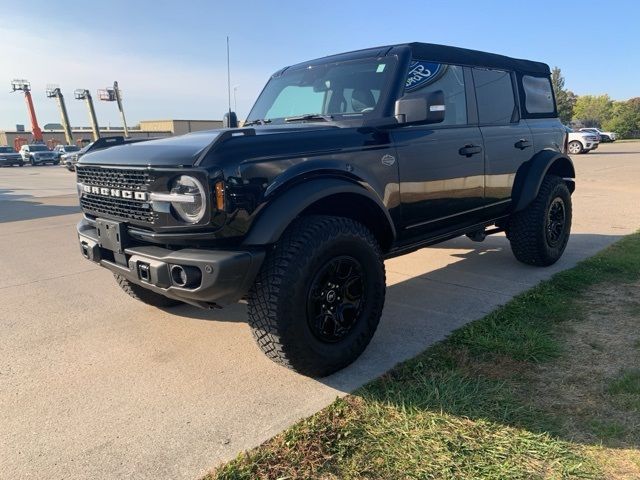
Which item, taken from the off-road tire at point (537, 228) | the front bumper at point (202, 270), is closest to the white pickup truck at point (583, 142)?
the off-road tire at point (537, 228)

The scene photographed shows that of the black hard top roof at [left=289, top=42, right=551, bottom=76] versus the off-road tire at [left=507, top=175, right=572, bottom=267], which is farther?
the off-road tire at [left=507, top=175, right=572, bottom=267]

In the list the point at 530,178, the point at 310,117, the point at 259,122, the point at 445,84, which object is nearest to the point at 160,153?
the point at 310,117

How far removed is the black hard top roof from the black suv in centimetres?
2

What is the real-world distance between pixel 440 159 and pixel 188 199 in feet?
6.59

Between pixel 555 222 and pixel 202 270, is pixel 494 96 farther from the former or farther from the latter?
pixel 202 270

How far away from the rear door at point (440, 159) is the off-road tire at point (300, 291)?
69cm

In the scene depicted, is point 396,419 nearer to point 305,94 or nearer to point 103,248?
point 103,248

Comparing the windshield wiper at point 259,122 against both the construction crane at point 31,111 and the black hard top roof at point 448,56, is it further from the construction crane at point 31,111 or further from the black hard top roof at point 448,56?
the construction crane at point 31,111

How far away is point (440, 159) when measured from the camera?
368 cm

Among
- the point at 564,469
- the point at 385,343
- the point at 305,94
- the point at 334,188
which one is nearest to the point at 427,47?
the point at 305,94

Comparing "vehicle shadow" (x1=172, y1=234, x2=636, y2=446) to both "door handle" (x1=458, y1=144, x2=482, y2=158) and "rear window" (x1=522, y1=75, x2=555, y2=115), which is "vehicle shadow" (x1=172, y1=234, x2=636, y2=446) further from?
"rear window" (x1=522, y1=75, x2=555, y2=115)

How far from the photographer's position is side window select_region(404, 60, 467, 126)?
358cm

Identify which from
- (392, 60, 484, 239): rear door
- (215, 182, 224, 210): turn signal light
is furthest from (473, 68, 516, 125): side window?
(215, 182, 224, 210): turn signal light

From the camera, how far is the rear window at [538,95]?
16.4ft
